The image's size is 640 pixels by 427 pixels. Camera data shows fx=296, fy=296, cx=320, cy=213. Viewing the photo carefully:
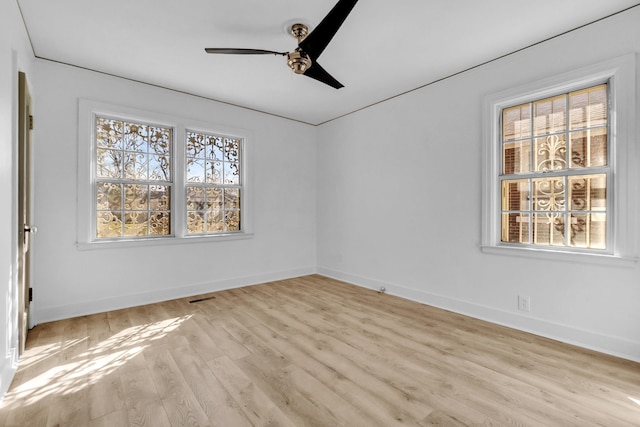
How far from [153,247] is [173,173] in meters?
0.99

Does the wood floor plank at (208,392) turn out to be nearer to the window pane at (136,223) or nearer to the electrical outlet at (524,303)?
the window pane at (136,223)

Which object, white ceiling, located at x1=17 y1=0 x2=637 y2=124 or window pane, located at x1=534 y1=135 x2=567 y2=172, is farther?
window pane, located at x1=534 y1=135 x2=567 y2=172

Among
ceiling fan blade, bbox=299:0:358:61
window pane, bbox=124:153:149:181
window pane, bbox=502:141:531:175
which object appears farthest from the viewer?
window pane, bbox=124:153:149:181

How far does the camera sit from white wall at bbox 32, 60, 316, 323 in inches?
122

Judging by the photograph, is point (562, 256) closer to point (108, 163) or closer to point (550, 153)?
point (550, 153)

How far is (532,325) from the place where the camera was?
2824 millimetres

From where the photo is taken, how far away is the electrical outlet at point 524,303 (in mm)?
2863

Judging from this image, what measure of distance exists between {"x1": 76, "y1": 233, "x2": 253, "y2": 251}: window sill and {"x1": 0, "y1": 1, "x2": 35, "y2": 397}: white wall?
114 cm

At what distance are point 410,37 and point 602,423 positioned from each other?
3045mm

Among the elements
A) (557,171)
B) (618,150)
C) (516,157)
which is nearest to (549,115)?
(516,157)

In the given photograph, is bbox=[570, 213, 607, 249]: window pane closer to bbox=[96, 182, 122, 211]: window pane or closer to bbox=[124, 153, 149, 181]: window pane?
bbox=[124, 153, 149, 181]: window pane

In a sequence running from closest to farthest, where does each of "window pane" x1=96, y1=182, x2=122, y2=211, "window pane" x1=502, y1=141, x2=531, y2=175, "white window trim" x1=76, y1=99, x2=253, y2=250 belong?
"window pane" x1=502, y1=141, x2=531, y2=175 → "white window trim" x1=76, y1=99, x2=253, y2=250 → "window pane" x1=96, y1=182, x2=122, y2=211

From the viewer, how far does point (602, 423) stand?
1630 millimetres

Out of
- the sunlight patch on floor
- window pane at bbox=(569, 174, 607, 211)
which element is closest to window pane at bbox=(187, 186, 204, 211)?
the sunlight patch on floor
